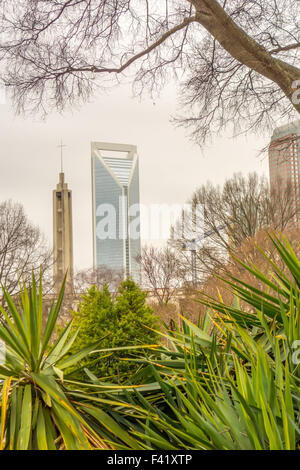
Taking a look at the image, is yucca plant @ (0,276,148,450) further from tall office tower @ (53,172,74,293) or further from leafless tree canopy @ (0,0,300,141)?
tall office tower @ (53,172,74,293)

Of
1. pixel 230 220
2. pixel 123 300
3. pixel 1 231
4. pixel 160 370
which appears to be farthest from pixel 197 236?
pixel 160 370

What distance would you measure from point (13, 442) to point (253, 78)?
4997mm

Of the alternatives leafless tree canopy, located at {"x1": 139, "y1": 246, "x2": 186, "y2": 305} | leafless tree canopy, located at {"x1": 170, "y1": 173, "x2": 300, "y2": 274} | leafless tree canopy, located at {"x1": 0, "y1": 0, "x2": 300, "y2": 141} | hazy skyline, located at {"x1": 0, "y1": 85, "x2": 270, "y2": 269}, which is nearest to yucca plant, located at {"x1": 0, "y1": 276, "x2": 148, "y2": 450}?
leafless tree canopy, located at {"x1": 0, "y1": 0, "x2": 300, "y2": 141}

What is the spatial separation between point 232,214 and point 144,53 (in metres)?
9.13

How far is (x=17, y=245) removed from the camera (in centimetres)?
1236

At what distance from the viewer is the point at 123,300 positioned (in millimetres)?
3094

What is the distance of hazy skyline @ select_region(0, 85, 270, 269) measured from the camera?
1327 centimetres

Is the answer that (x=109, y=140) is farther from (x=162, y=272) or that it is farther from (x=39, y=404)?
(x=39, y=404)

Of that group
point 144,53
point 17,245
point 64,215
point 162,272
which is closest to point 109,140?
point 64,215

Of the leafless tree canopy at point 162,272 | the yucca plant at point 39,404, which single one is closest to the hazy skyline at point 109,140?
the leafless tree canopy at point 162,272

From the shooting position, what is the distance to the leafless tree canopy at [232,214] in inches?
517

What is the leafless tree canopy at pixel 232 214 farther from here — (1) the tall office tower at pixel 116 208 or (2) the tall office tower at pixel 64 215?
(2) the tall office tower at pixel 64 215
